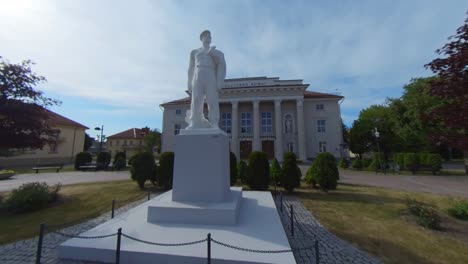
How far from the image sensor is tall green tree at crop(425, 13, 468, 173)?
158 inches

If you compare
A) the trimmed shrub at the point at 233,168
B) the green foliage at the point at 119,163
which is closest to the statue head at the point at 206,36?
the trimmed shrub at the point at 233,168

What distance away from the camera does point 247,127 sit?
3322 cm

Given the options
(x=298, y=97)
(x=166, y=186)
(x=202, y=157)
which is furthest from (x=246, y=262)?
(x=298, y=97)

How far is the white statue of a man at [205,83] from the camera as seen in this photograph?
5.57 m

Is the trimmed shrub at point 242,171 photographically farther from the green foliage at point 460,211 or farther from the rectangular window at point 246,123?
the rectangular window at point 246,123

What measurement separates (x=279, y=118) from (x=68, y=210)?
2686cm

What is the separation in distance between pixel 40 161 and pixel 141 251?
39.0 meters

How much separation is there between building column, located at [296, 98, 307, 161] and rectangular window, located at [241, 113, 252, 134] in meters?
7.45

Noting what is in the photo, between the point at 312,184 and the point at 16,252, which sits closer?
the point at 16,252

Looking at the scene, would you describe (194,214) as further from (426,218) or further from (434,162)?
(434,162)

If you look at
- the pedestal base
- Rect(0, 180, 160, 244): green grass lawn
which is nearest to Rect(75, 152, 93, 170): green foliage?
Rect(0, 180, 160, 244): green grass lawn

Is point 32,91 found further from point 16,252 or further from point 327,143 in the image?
point 327,143

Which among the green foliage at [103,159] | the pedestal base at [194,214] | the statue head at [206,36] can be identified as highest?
the statue head at [206,36]

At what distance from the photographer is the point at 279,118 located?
3078cm
